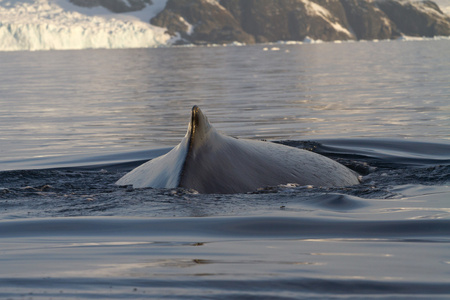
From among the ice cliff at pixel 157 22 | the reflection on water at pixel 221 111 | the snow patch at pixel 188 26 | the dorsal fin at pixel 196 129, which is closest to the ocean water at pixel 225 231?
the dorsal fin at pixel 196 129

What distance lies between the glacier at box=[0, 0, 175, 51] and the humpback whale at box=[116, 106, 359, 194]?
104566mm

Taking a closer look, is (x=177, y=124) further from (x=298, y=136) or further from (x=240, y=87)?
(x=240, y=87)

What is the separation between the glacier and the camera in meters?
107

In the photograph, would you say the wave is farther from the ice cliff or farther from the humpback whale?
the ice cliff

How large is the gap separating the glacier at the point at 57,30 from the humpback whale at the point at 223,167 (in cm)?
10457

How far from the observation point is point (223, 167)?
519 cm

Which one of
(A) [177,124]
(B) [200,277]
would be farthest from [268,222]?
(A) [177,124]

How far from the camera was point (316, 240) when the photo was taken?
14.0ft

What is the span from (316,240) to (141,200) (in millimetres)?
1652

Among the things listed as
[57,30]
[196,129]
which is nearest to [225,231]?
[196,129]

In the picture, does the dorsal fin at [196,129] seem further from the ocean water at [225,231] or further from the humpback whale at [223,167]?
the ocean water at [225,231]

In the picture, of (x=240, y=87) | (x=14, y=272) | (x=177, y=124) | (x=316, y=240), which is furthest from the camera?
(x=240, y=87)

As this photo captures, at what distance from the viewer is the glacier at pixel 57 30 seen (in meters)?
107

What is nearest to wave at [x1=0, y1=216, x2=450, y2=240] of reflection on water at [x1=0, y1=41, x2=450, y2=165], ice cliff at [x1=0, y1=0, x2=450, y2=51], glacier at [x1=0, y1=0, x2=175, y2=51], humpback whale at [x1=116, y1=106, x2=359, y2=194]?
humpback whale at [x1=116, y1=106, x2=359, y2=194]
